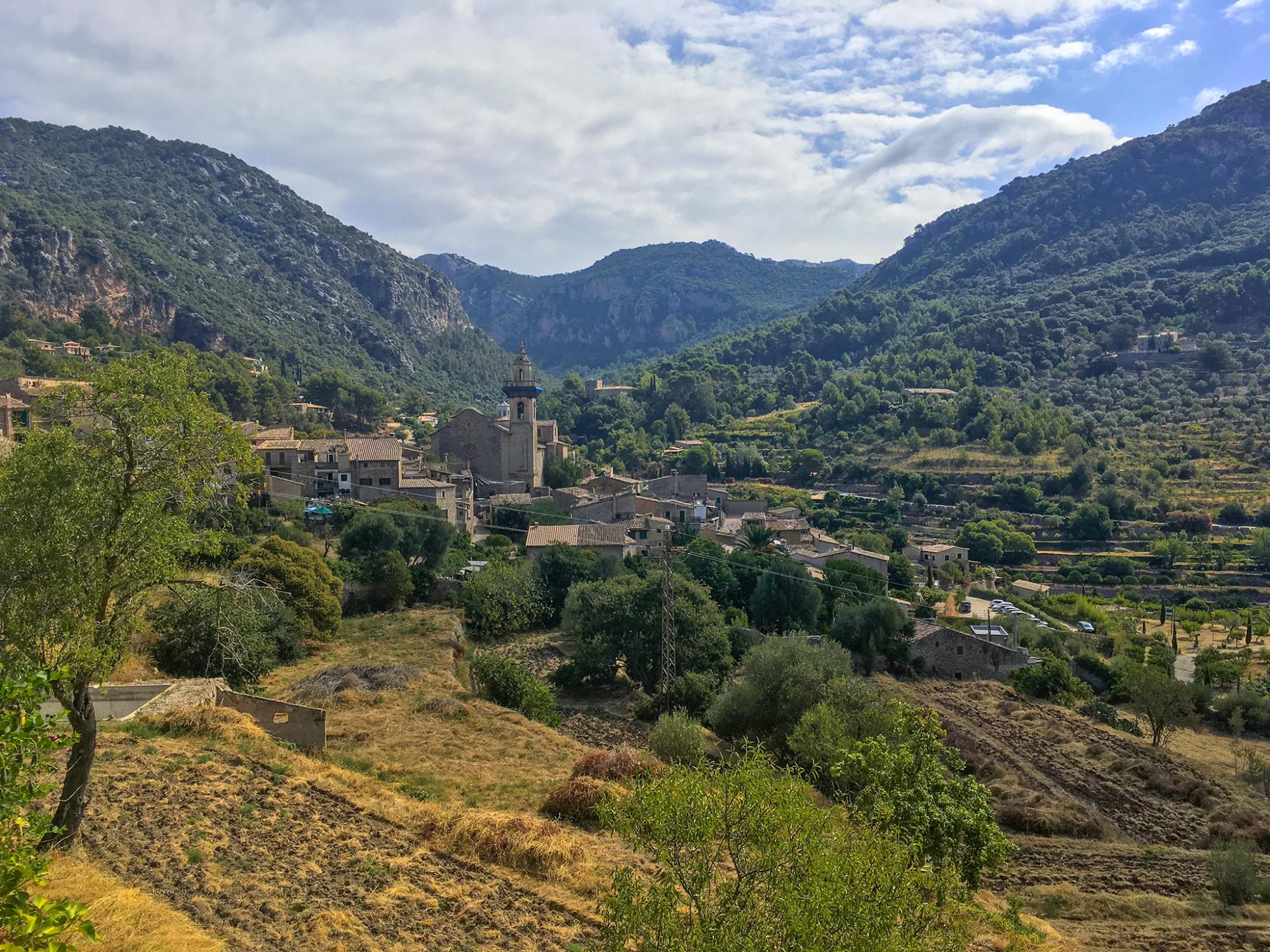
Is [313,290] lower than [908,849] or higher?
higher

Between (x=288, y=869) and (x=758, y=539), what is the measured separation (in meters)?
36.2

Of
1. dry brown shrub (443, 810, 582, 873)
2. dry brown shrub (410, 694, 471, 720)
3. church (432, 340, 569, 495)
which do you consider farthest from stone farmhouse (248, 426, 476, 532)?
dry brown shrub (443, 810, 582, 873)

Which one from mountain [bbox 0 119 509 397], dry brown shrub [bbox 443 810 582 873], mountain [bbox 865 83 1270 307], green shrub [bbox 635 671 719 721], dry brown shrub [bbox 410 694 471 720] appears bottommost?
green shrub [bbox 635 671 719 721]

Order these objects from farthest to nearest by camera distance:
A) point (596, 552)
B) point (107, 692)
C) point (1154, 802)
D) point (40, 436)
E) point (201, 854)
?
point (596, 552)
point (1154, 802)
point (107, 692)
point (201, 854)
point (40, 436)

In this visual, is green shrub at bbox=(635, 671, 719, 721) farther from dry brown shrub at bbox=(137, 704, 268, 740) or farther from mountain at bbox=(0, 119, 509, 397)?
mountain at bbox=(0, 119, 509, 397)

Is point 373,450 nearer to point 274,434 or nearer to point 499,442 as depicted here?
point 274,434

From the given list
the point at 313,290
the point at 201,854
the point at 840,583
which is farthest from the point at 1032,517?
the point at 313,290

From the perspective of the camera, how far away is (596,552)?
129 feet

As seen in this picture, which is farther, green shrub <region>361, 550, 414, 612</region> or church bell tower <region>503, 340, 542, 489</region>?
church bell tower <region>503, 340, 542, 489</region>

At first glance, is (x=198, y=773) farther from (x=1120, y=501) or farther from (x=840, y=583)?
(x=1120, y=501)

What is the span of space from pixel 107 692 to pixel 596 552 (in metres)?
23.9

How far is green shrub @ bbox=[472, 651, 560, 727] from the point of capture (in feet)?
77.9

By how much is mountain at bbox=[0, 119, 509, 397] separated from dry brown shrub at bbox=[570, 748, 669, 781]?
77789 mm

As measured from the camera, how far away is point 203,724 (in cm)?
1538
